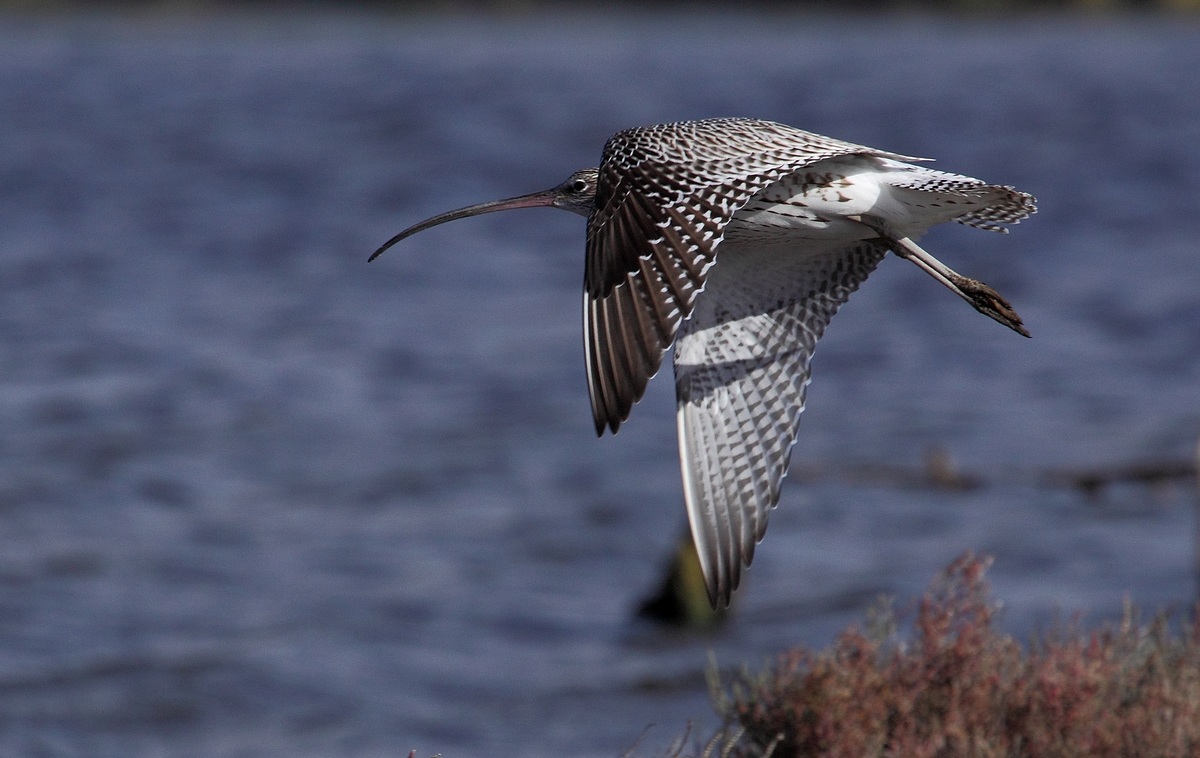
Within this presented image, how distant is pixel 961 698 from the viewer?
4.68 metres

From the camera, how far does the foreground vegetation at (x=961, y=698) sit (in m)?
4.50

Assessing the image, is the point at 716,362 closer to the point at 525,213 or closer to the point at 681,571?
the point at 681,571

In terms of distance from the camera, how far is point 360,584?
32.6ft

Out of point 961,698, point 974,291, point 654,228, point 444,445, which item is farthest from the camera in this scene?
point 444,445

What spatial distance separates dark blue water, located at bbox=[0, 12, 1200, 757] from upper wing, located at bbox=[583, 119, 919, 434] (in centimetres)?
251

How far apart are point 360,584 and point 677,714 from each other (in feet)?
8.76

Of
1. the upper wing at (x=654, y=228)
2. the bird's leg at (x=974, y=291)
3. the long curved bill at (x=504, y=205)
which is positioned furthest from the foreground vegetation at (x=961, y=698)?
the long curved bill at (x=504, y=205)

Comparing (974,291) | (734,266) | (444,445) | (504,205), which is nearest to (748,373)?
(734,266)

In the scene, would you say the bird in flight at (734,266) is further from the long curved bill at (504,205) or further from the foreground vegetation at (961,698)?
the foreground vegetation at (961,698)

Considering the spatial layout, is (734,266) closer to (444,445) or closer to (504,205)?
(504,205)

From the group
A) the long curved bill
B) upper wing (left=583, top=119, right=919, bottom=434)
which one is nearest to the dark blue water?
the long curved bill

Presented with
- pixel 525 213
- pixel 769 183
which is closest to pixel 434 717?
pixel 769 183

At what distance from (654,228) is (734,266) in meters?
1.05

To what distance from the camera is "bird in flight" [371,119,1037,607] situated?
3.81 metres
